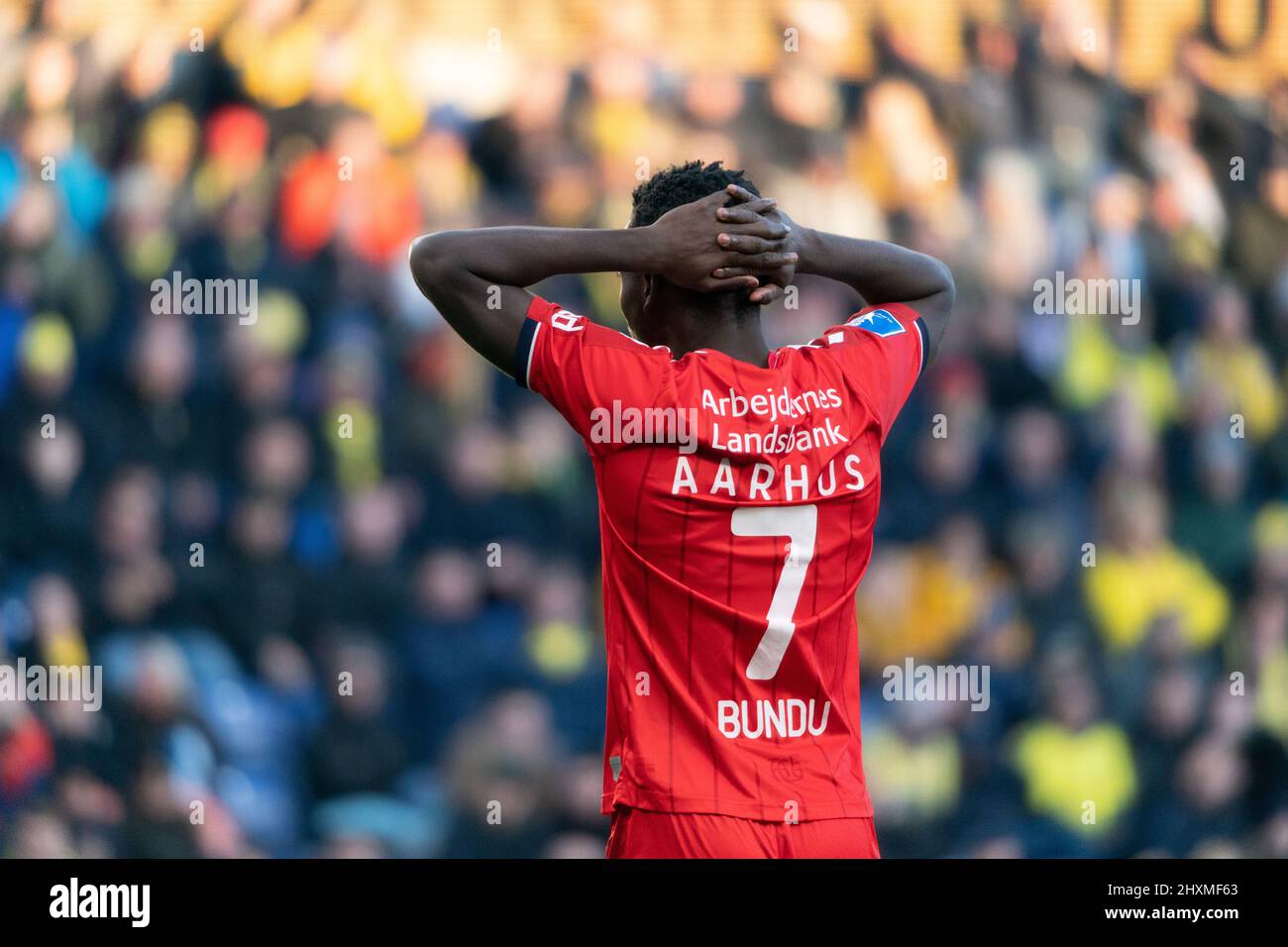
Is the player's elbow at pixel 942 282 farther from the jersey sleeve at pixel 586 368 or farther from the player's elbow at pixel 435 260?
the player's elbow at pixel 435 260

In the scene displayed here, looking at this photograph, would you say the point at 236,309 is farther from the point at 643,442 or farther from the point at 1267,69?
the point at 1267,69

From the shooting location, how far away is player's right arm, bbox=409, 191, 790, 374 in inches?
78.2

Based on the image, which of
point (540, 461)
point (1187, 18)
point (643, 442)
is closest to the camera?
point (643, 442)

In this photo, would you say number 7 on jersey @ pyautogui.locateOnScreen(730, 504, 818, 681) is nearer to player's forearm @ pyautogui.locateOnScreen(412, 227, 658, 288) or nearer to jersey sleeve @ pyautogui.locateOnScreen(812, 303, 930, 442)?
jersey sleeve @ pyautogui.locateOnScreen(812, 303, 930, 442)

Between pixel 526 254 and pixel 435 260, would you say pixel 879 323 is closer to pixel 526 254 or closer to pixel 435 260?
pixel 526 254

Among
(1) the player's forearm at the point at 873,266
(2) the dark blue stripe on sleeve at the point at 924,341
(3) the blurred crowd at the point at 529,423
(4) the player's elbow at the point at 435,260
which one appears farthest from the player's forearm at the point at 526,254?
(3) the blurred crowd at the point at 529,423

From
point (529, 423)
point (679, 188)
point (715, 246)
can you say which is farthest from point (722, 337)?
point (529, 423)

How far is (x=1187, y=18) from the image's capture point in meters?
4.59

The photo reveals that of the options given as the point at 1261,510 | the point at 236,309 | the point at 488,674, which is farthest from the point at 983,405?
the point at 236,309

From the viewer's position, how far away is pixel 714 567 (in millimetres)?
1938

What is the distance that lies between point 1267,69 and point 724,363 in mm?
3425

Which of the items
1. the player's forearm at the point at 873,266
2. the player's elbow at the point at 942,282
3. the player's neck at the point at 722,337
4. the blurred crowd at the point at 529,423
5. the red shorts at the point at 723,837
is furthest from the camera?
the blurred crowd at the point at 529,423

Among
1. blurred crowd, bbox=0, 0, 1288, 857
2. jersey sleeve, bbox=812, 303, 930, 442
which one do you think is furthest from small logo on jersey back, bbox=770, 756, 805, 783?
blurred crowd, bbox=0, 0, 1288, 857

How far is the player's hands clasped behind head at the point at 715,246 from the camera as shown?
6.50 ft
